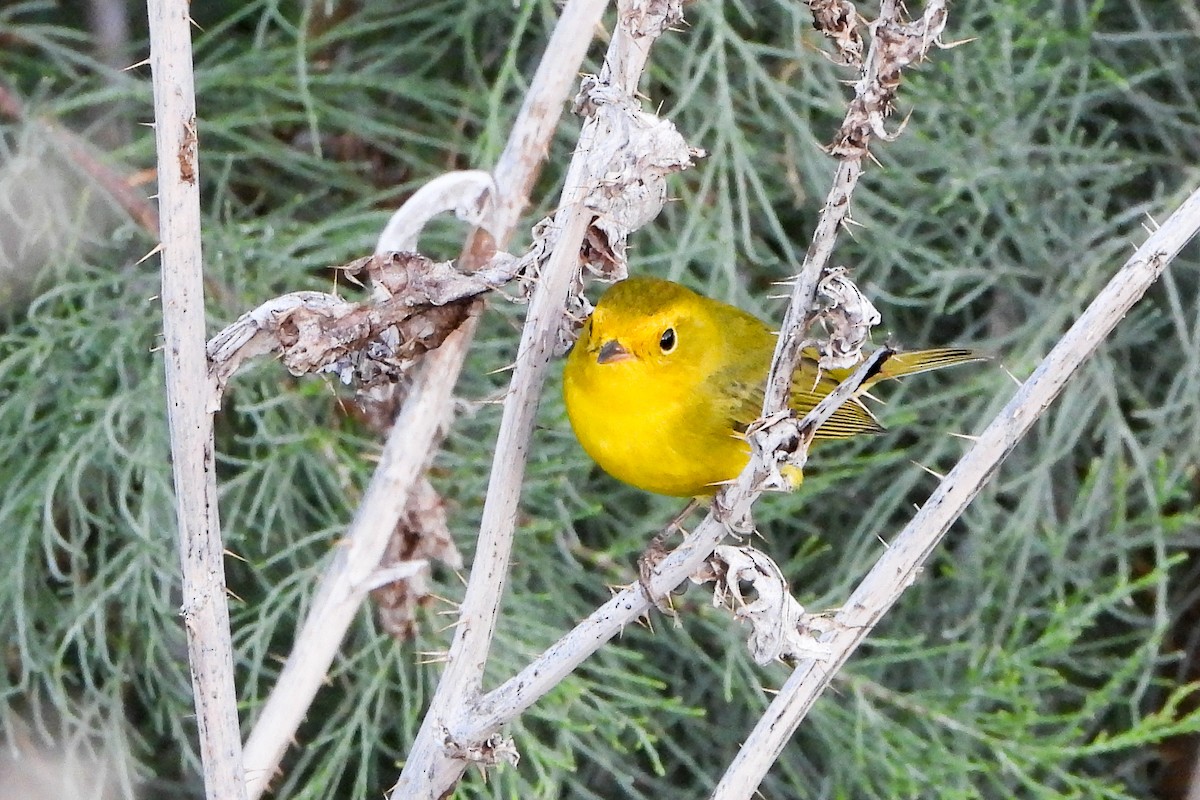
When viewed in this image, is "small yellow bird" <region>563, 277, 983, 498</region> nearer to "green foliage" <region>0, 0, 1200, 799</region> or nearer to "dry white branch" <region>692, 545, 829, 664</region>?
"green foliage" <region>0, 0, 1200, 799</region>

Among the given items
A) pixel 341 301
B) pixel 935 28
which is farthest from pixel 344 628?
pixel 935 28

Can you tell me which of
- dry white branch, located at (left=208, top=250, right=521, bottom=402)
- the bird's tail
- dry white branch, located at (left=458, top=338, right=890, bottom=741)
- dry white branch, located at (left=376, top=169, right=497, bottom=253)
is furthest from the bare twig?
the bird's tail

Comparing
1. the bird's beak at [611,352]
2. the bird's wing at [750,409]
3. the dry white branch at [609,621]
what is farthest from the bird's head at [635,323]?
the dry white branch at [609,621]

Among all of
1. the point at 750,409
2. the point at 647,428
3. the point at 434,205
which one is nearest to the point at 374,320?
the point at 434,205

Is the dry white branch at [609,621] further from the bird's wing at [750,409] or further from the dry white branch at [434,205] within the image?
the bird's wing at [750,409]

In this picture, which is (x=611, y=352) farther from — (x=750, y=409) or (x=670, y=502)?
(x=670, y=502)

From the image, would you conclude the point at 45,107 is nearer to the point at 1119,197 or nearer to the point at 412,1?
the point at 412,1
